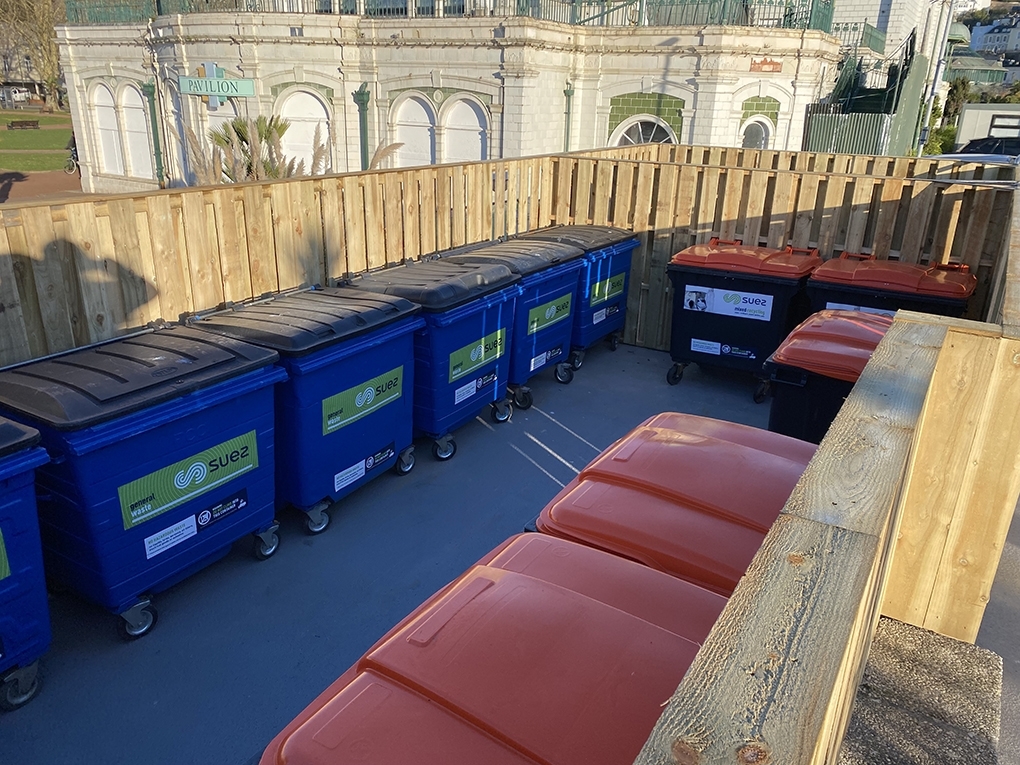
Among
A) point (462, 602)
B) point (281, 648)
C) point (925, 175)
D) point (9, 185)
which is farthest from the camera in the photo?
point (9, 185)

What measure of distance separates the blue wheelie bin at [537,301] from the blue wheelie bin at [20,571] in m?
3.93

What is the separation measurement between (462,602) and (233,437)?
252 cm

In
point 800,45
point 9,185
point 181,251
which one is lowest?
point 9,185

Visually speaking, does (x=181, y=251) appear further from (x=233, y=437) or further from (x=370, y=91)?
(x=370, y=91)

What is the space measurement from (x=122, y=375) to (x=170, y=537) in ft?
2.81

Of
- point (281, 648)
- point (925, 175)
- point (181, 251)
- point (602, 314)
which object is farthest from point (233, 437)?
point (925, 175)

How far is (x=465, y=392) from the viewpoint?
6062 mm

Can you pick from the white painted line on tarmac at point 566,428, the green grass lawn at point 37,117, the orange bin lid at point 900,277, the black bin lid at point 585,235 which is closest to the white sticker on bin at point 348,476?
the white painted line on tarmac at point 566,428

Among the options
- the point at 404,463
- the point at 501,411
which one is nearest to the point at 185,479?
the point at 404,463

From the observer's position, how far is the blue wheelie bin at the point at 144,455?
3.52 meters

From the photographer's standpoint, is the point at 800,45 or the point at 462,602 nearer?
the point at 462,602

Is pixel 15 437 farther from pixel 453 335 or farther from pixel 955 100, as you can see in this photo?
pixel 955 100

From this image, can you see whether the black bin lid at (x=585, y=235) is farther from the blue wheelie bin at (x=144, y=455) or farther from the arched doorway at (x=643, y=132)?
the arched doorway at (x=643, y=132)

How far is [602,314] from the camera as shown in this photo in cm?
810
